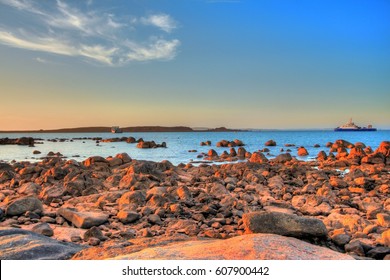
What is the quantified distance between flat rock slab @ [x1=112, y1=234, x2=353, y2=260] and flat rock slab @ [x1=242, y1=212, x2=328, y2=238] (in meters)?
1.39

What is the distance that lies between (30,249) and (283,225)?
12.4ft

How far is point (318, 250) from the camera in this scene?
4.06 m

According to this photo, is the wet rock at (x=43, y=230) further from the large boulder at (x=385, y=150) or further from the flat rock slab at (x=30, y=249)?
the large boulder at (x=385, y=150)

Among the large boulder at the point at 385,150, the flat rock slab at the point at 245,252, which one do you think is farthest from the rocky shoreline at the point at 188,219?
the large boulder at the point at 385,150

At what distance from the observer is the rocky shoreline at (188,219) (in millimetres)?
4242

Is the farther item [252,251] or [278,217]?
[278,217]

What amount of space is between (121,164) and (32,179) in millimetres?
6766

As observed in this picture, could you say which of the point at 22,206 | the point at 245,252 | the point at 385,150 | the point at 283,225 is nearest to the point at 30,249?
the point at 245,252

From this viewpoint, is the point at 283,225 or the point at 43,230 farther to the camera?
the point at 43,230

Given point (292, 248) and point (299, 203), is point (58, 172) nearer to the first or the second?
point (299, 203)

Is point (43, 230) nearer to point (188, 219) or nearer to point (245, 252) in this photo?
point (188, 219)

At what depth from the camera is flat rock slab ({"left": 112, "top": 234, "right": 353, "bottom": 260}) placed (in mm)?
3629

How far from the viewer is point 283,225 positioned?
5.59m

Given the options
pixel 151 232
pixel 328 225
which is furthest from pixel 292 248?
pixel 328 225
